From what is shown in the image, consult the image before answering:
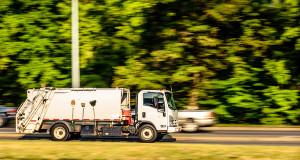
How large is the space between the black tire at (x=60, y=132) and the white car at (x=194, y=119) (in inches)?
307

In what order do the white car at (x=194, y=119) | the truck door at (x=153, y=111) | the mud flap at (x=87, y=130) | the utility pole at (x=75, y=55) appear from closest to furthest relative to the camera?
the truck door at (x=153, y=111) < the mud flap at (x=87, y=130) < the utility pole at (x=75, y=55) < the white car at (x=194, y=119)

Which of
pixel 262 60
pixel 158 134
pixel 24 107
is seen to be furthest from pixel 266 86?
pixel 24 107

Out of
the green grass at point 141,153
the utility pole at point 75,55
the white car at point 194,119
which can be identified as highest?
the utility pole at point 75,55

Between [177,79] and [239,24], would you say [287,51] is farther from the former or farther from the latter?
[177,79]

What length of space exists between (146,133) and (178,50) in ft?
41.5

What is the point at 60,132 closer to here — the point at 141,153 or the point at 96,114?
the point at 96,114

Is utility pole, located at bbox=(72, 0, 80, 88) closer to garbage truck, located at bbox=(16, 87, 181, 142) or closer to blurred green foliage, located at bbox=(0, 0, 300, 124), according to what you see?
garbage truck, located at bbox=(16, 87, 181, 142)

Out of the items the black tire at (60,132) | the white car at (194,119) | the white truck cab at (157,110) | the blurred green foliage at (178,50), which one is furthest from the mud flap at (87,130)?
the blurred green foliage at (178,50)

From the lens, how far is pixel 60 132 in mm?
17859

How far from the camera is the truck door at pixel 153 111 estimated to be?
17.4 meters

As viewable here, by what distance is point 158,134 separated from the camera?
707 inches

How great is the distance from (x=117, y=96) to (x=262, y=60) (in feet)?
55.2

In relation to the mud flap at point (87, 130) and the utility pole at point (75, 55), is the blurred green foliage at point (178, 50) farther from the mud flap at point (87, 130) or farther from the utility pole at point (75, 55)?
the mud flap at point (87, 130)

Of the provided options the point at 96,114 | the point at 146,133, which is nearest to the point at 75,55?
the point at 96,114
